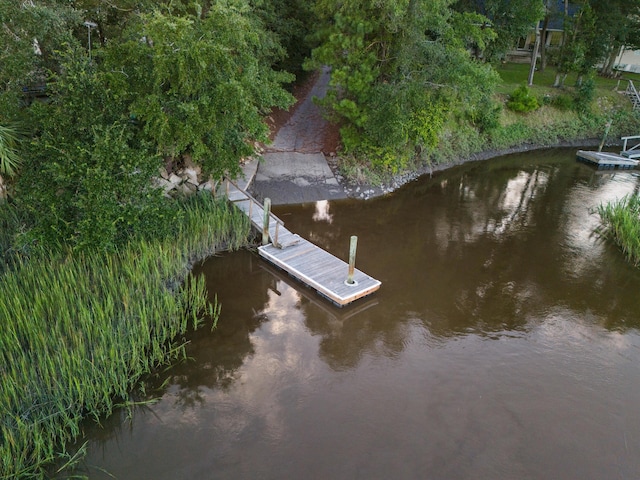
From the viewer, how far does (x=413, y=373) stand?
8570 millimetres

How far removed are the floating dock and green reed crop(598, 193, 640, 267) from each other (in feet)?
24.8

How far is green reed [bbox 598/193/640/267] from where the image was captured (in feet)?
41.5

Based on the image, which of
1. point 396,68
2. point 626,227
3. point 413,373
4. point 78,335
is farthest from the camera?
point 396,68

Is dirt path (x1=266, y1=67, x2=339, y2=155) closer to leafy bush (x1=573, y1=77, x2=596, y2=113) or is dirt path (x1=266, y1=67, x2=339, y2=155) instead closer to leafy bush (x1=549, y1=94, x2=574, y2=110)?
leafy bush (x1=549, y1=94, x2=574, y2=110)

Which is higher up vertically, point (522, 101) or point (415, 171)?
point (522, 101)

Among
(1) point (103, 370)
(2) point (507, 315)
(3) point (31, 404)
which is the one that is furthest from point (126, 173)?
(2) point (507, 315)

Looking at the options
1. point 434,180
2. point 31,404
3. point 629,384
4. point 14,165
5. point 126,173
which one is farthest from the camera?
A: point 434,180

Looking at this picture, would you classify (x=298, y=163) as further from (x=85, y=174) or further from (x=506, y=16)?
(x=506, y=16)

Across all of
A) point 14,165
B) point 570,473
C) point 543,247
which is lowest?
point 570,473

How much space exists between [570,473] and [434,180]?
1318 centimetres

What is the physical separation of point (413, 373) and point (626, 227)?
337 inches

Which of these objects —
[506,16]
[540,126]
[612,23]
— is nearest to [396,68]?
[506,16]

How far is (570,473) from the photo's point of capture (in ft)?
22.3

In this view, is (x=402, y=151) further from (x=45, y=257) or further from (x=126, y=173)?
(x=45, y=257)
